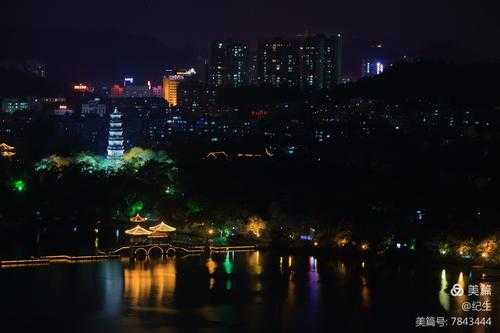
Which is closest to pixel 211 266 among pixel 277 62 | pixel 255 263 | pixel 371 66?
pixel 255 263

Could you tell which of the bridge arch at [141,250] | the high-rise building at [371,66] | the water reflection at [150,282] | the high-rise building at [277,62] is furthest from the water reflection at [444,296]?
the high-rise building at [371,66]

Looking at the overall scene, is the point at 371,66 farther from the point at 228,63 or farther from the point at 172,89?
the point at 172,89

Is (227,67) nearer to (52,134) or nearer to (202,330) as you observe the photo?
(52,134)

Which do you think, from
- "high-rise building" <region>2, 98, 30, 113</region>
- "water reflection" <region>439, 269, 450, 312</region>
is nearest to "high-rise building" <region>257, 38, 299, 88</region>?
"high-rise building" <region>2, 98, 30, 113</region>

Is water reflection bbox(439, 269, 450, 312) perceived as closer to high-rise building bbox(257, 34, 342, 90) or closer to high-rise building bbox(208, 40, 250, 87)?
high-rise building bbox(257, 34, 342, 90)

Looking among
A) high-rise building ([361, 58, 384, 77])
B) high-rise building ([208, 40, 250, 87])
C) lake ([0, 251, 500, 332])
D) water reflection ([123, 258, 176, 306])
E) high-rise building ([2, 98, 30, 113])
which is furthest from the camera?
high-rise building ([361, 58, 384, 77])

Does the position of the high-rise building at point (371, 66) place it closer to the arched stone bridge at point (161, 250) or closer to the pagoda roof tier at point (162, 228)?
the arched stone bridge at point (161, 250)

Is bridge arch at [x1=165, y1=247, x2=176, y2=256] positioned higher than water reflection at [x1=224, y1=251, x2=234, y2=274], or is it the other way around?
bridge arch at [x1=165, y1=247, x2=176, y2=256]
